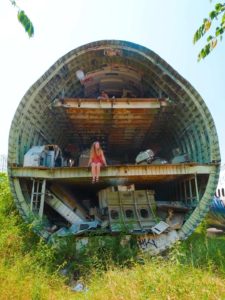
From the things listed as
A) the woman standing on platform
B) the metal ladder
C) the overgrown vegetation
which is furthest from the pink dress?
the overgrown vegetation

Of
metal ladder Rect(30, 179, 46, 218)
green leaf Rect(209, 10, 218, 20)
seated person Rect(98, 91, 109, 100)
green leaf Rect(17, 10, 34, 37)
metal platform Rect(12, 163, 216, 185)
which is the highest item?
seated person Rect(98, 91, 109, 100)

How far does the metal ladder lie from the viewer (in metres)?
11.1

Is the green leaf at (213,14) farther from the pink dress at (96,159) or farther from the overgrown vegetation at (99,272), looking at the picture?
the pink dress at (96,159)

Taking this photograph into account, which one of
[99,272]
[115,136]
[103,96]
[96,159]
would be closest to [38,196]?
[96,159]

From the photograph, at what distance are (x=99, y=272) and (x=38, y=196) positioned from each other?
4.90 m

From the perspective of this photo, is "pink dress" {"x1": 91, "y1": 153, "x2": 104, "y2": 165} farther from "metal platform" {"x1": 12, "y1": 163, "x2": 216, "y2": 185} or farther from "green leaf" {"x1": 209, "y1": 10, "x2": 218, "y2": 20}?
"green leaf" {"x1": 209, "y1": 10, "x2": 218, "y2": 20}

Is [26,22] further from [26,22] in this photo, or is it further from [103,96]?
[103,96]

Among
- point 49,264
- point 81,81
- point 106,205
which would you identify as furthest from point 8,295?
point 81,81

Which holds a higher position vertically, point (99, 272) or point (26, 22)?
point (26, 22)

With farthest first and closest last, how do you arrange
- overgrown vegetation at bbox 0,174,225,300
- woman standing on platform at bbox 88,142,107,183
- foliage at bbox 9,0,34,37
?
woman standing on platform at bbox 88,142,107,183, overgrown vegetation at bbox 0,174,225,300, foliage at bbox 9,0,34,37

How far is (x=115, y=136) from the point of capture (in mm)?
15898

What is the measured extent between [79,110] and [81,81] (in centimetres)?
197

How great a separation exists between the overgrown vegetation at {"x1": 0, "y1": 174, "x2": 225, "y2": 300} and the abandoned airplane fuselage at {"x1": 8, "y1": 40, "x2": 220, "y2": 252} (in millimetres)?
751

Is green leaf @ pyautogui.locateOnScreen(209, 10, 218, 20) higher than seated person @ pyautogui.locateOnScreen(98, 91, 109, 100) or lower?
lower
